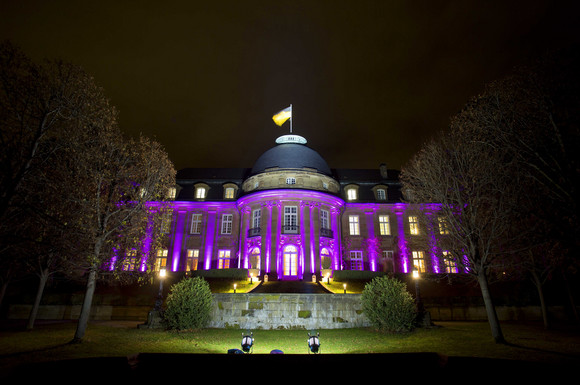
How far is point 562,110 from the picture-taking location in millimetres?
12734

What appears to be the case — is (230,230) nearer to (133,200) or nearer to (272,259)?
(272,259)

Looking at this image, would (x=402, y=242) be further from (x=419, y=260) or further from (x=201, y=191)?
(x=201, y=191)

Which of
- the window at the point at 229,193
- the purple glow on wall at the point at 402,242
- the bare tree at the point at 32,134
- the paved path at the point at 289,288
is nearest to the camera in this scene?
the bare tree at the point at 32,134

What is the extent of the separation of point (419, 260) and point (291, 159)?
762 inches

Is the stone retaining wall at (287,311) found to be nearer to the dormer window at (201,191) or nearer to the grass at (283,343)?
the grass at (283,343)

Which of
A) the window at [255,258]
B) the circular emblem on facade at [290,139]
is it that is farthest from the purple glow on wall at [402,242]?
the window at [255,258]

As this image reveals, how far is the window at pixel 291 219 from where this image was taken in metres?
32.7

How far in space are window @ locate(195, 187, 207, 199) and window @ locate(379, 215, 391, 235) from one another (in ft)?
72.3

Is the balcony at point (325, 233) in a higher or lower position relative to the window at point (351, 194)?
lower

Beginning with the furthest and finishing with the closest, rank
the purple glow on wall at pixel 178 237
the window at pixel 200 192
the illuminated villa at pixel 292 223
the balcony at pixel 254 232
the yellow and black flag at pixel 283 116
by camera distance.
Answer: the yellow and black flag at pixel 283 116
the window at pixel 200 192
the purple glow on wall at pixel 178 237
the balcony at pixel 254 232
the illuminated villa at pixel 292 223

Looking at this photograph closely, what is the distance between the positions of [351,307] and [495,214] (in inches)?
366

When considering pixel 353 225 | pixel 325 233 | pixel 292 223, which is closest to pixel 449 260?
pixel 325 233

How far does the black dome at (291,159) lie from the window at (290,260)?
30.5ft

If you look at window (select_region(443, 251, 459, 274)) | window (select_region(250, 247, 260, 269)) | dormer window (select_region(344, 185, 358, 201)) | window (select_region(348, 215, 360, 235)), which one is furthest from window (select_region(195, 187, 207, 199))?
window (select_region(443, 251, 459, 274))
